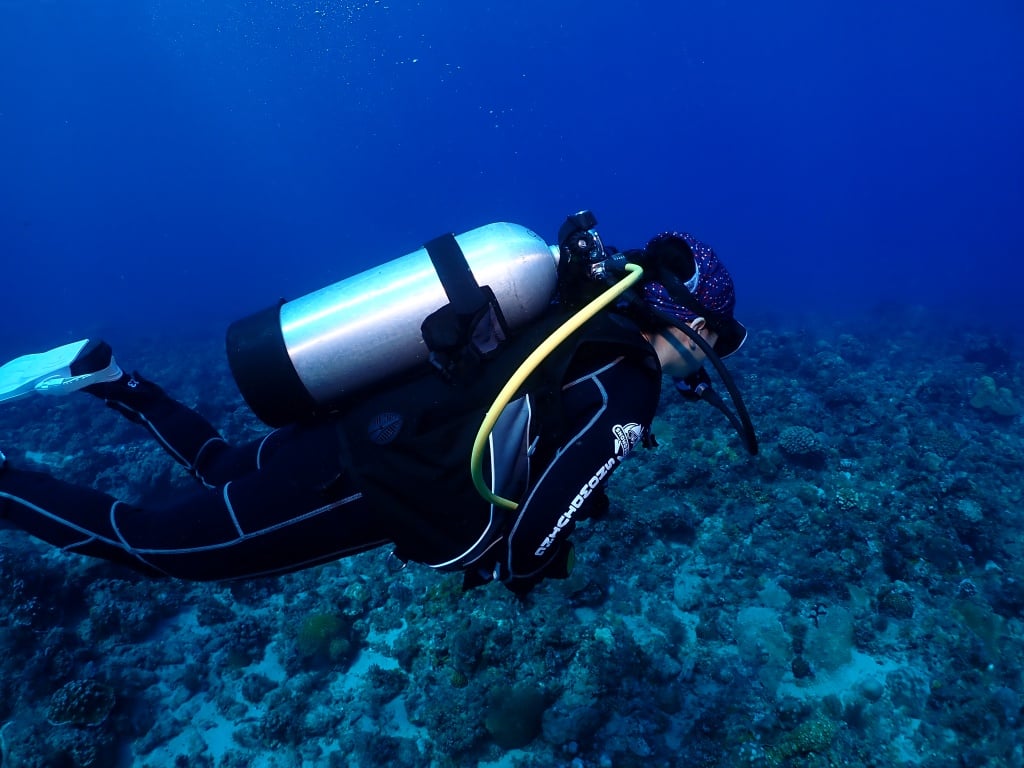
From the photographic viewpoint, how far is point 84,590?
7.14m

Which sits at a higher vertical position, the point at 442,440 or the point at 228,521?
the point at 442,440

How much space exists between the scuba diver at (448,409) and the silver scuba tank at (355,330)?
0.03 ft

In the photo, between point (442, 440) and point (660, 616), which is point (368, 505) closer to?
point (442, 440)

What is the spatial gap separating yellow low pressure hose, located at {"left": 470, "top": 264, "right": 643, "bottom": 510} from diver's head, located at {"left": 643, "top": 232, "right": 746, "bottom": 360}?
0.55 m

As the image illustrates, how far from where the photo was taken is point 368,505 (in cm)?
274

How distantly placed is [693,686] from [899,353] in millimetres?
18424

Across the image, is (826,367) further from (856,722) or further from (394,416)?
(394,416)

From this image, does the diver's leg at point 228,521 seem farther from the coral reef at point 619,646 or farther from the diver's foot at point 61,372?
the coral reef at point 619,646

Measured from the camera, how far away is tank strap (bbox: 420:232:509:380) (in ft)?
8.27

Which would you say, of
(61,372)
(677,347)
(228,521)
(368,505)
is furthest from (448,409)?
(61,372)

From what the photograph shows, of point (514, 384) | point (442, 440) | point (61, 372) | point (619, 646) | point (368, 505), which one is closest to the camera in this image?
point (514, 384)

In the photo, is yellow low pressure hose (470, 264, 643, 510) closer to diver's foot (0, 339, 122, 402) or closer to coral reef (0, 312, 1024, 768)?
coral reef (0, 312, 1024, 768)

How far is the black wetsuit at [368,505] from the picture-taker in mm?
2506

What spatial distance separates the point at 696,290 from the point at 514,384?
5.20 feet
